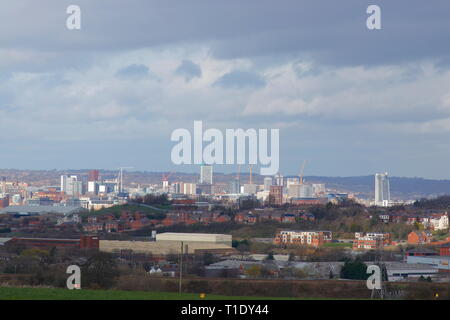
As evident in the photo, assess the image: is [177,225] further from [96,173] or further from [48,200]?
[96,173]

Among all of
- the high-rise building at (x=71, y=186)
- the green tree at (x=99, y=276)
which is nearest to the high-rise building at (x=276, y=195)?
the high-rise building at (x=71, y=186)

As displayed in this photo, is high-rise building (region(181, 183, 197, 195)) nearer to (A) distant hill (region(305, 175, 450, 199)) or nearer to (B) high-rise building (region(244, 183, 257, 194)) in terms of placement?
(B) high-rise building (region(244, 183, 257, 194))

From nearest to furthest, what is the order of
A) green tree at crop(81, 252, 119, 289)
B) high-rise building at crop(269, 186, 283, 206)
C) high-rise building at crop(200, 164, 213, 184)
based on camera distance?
green tree at crop(81, 252, 119, 289)
high-rise building at crop(269, 186, 283, 206)
high-rise building at crop(200, 164, 213, 184)

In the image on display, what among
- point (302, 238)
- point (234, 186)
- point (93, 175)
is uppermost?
point (93, 175)

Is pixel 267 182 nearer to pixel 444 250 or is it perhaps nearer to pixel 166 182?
pixel 166 182

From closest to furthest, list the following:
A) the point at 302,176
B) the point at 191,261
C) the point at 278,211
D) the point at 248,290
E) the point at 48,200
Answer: the point at 248,290, the point at 191,261, the point at 278,211, the point at 48,200, the point at 302,176

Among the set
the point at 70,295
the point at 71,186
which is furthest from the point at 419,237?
the point at 71,186

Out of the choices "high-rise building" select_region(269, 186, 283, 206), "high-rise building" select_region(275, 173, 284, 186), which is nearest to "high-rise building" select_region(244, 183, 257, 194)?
"high-rise building" select_region(275, 173, 284, 186)
